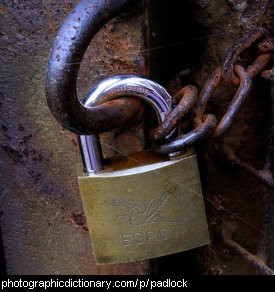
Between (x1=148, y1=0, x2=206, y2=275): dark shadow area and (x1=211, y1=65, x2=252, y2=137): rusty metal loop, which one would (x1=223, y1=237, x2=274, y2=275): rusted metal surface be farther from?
(x1=211, y1=65, x2=252, y2=137): rusty metal loop

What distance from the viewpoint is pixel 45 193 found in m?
0.87


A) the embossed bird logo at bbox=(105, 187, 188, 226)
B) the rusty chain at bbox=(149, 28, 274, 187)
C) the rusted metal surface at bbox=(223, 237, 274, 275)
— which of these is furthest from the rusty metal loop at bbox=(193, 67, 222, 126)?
the rusted metal surface at bbox=(223, 237, 274, 275)

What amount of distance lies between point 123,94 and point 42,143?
22 cm

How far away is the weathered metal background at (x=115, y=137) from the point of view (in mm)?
722

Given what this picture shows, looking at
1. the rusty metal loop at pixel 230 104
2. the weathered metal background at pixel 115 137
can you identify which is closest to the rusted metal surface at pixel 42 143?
the weathered metal background at pixel 115 137

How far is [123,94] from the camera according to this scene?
681mm

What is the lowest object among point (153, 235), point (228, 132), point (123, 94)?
point (153, 235)

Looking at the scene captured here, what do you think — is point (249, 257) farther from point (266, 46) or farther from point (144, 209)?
point (266, 46)

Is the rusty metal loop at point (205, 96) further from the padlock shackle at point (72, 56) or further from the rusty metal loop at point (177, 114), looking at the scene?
the padlock shackle at point (72, 56)

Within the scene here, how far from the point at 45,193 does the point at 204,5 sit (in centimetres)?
44

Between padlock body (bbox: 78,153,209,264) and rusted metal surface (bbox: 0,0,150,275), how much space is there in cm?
8

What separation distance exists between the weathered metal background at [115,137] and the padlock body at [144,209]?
3.1 inches

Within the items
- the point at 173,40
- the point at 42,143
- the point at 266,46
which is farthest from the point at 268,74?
the point at 42,143

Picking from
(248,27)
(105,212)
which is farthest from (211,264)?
(248,27)
